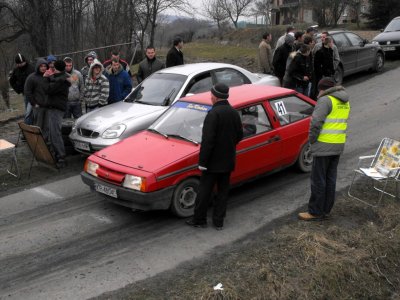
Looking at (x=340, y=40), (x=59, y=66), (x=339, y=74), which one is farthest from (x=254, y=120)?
(x=340, y=40)

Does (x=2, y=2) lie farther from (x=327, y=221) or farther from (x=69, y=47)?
(x=327, y=221)

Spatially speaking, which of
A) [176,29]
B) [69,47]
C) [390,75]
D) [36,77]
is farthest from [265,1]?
[36,77]

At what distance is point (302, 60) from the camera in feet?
34.9

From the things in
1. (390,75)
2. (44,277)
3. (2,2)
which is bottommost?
(44,277)

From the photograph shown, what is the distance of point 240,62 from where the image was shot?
2144 cm

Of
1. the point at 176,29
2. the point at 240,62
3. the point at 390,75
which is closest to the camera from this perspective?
the point at 390,75

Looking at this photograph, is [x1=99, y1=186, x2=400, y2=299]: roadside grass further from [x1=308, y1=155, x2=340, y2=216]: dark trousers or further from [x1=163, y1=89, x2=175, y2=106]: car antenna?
[x1=163, y1=89, x2=175, y2=106]: car antenna

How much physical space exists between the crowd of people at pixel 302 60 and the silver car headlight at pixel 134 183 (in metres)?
5.67

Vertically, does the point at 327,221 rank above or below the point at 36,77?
below

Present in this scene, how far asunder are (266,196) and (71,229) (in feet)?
A: 9.53

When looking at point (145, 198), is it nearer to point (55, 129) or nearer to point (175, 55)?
point (55, 129)

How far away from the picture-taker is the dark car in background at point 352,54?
14.9 m

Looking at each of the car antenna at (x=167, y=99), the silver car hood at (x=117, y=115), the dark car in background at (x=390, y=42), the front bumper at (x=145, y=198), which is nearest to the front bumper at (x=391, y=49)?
the dark car in background at (x=390, y=42)

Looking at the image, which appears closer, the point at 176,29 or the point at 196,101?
the point at 196,101
